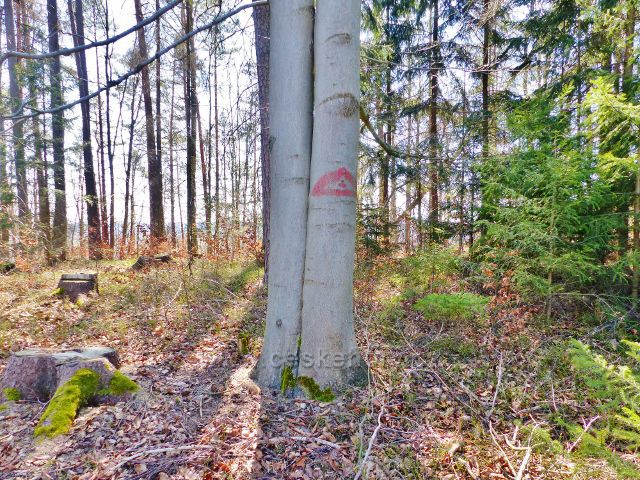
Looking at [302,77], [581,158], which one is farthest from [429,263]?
[302,77]

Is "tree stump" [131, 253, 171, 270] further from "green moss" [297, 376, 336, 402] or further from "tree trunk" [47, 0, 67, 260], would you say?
"green moss" [297, 376, 336, 402]

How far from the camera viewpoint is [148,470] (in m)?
1.97

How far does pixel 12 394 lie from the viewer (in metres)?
2.76

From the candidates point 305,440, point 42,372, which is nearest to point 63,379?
→ point 42,372

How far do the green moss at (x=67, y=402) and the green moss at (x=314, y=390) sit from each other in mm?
1733

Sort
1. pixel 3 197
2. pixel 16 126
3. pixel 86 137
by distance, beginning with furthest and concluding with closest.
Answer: pixel 86 137 → pixel 16 126 → pixel 3 197

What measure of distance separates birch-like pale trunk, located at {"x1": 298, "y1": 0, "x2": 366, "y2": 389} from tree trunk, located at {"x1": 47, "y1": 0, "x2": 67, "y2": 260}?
9069 mm

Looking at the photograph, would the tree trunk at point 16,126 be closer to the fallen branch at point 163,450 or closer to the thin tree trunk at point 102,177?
the thin tree trunk at point 102,177

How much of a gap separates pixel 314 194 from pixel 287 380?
165 centimetres

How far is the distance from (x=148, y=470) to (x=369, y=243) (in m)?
6.22

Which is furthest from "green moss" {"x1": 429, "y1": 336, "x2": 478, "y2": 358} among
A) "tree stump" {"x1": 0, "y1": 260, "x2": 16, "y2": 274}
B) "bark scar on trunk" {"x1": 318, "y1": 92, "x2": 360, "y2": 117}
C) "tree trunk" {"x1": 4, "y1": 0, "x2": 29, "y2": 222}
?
"tree trunk" {"x1": 4, "y1": 0, "x2": 29, "y2": 222}

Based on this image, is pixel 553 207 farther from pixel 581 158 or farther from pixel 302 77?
pixel 302 77

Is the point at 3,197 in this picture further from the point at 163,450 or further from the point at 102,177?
the point at 102,177

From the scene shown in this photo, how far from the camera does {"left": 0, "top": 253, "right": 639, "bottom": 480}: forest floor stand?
208cm
